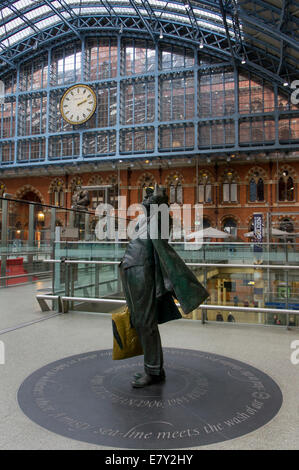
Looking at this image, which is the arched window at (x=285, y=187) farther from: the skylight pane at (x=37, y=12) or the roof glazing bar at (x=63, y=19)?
the skylight pane at (x=37, y=12)

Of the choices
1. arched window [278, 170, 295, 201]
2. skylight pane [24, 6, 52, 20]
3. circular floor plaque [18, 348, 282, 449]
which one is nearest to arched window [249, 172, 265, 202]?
arched window [278, 170, 295, 201]

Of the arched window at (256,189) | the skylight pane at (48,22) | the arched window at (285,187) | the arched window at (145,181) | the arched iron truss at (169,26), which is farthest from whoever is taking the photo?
the arched window at (145,181)

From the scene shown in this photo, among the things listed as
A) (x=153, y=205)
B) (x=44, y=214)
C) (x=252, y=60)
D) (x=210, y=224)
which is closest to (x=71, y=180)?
(x=210, y=224)

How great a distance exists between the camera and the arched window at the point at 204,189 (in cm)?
2920

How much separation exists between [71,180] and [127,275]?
101ft

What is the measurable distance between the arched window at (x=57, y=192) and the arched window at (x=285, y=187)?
18.8 meters

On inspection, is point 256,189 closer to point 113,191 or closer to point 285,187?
point 285,187

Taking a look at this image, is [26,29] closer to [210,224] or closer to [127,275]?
[210,224]

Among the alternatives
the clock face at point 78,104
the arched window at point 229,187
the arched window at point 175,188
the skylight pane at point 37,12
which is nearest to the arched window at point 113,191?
the arched window at point 175,188

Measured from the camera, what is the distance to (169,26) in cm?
2859

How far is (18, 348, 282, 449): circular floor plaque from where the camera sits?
2383 millimetres

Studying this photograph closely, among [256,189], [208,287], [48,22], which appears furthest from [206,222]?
[208,287]

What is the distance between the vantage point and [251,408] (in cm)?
Result: 275

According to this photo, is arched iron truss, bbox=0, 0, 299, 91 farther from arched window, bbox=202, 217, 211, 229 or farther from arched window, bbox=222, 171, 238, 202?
arched window, bbox=202, 217, 211, 229
